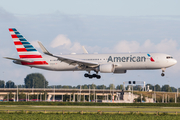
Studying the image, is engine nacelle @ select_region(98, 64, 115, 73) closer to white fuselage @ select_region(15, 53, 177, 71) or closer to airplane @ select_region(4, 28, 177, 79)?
airplane @ select_region(4, 28, 177, 79)

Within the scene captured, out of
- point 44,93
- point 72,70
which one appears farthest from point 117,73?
point 44,93

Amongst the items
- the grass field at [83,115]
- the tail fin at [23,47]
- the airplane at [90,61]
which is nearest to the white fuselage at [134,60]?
the airplane at [90,61]

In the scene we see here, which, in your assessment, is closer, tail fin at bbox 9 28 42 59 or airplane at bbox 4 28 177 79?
airplane at bbox 4 28 177 79

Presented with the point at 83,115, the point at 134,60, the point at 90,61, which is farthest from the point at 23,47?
the point at 83,115

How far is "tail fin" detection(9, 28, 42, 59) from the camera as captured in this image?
252 feet

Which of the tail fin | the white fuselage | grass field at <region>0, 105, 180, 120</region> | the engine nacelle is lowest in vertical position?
grass field at <region>0, 105, 180, 120</region>

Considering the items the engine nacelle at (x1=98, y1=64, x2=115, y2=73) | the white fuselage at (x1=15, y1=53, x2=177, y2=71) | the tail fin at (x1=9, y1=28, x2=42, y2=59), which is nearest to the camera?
the white fuselage at (x1=15, y1=53, x2=177, y2=71)

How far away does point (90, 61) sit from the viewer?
234ft

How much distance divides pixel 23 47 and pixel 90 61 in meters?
17.7

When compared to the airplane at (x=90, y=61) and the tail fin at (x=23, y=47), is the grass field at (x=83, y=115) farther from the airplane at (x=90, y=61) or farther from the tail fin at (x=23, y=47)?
the tail fin at (x=23, y=47)

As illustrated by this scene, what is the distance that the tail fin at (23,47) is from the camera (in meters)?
76.7

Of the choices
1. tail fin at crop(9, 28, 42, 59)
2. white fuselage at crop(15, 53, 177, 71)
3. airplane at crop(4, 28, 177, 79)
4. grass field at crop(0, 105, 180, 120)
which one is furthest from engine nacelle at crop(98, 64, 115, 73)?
tail fin at crop(9, 28, 42, 59)

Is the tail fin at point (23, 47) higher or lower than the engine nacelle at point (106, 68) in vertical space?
higher

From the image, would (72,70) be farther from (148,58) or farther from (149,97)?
(149,97)
